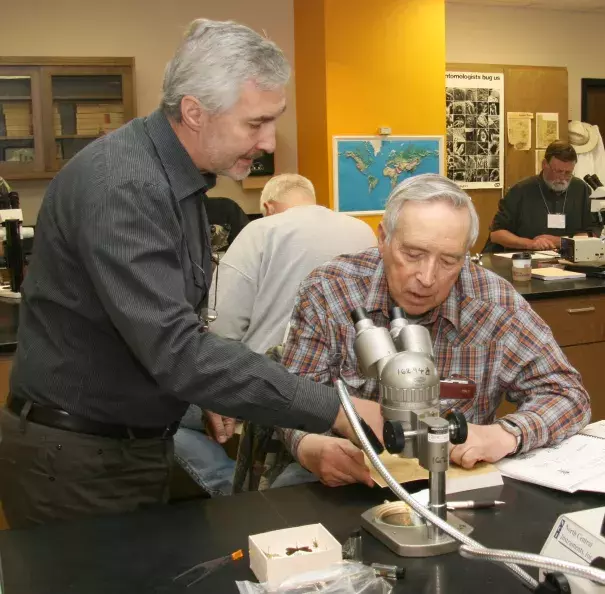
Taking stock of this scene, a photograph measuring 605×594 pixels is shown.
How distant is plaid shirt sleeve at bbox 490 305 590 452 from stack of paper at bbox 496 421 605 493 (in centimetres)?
3

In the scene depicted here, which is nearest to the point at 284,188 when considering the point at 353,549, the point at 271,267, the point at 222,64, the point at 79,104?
the point at 271,267

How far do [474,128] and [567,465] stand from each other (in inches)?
236

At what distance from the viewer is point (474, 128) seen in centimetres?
716

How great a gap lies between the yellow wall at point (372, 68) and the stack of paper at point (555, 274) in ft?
6.74

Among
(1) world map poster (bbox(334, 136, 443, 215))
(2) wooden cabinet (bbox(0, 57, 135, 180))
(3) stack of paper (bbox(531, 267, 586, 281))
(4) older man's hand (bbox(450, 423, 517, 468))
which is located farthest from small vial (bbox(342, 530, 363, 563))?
(2) wooden cabinet (bbox(0, 57, 135, 180))

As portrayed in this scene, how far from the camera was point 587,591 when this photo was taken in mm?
889

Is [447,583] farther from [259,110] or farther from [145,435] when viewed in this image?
[259,110]

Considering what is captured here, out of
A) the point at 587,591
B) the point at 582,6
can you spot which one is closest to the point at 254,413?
the point at 587,591

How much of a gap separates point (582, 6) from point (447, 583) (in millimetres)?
7665

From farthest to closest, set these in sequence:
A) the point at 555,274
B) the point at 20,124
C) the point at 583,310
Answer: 1. the point at 20,124
2. the point at 555,274
3. the point at 583,310

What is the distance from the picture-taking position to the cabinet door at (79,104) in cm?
576

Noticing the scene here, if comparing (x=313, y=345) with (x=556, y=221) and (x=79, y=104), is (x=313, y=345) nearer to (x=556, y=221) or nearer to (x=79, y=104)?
(x=556, y=221)

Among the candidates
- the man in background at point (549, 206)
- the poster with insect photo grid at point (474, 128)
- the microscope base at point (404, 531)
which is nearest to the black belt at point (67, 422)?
the microscope base at point (404, 531)

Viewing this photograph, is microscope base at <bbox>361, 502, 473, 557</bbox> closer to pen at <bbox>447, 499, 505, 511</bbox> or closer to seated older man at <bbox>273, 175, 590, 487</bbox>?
pen at <bbox>447, 499, 505, 511</bbox>
